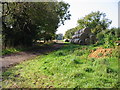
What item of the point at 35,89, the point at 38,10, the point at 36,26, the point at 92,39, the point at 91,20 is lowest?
the point at 35,89

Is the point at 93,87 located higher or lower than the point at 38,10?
lower

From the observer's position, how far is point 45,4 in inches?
543

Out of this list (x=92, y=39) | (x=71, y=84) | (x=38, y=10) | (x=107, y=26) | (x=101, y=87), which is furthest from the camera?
(x=107, y=26)

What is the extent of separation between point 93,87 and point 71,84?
669 millimetres

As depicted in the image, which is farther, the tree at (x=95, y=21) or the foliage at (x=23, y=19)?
the tree at (x=95, y=21)

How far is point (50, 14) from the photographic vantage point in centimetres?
1486

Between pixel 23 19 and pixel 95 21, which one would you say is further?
pixel 95 21

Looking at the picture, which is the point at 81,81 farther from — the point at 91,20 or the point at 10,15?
the point at 91,20

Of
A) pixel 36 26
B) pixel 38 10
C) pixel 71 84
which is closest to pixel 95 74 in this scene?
pixel 71 84

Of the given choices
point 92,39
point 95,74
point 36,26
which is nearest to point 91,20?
point 92,39

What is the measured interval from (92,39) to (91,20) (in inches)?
1116

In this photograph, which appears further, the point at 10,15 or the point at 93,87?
the point at 10,15

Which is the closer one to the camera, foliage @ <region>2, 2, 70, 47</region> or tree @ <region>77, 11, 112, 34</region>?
foliage @ <region>2, 2, 70, 47</region>

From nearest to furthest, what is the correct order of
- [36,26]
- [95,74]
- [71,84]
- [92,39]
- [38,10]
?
[71,84]
[95,74]
[38,10]
[36,26]
[92,39]
